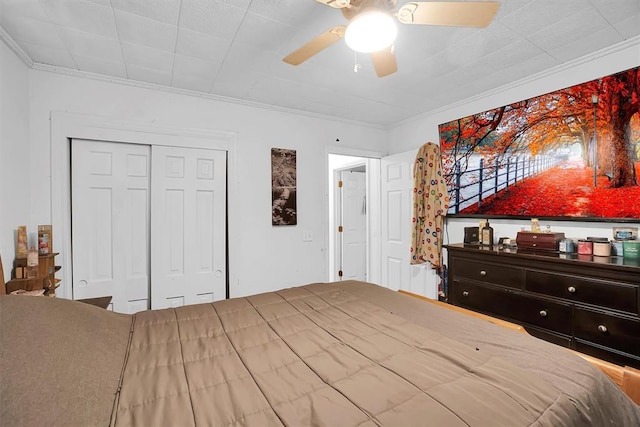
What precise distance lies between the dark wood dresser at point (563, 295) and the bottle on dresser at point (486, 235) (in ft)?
0.69

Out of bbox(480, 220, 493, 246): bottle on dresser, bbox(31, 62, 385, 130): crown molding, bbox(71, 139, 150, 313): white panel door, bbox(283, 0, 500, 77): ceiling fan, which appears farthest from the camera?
bbox(480, 220, 493, 246): bottle on dresser

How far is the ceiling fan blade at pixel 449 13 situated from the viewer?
3.96 feet

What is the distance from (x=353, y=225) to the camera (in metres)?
4.91

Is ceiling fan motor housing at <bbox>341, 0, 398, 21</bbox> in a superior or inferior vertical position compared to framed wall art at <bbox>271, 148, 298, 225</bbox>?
superior

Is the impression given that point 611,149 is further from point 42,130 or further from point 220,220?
point 42,130

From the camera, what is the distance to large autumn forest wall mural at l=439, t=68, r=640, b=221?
199 cm

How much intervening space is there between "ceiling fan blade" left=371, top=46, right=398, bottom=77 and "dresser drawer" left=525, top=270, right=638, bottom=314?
5.69ft

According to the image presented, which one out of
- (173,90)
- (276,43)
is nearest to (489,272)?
(276,43)

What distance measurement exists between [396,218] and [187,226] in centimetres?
241

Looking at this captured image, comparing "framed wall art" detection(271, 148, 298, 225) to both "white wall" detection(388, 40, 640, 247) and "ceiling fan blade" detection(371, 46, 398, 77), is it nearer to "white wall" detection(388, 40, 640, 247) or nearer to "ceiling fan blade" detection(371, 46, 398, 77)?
"white wall" detection(388, 40, 640, 247)

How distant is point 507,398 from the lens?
795 mm

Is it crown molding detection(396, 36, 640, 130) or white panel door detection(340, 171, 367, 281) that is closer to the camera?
crown molding detection(396, 36, 640, 130)

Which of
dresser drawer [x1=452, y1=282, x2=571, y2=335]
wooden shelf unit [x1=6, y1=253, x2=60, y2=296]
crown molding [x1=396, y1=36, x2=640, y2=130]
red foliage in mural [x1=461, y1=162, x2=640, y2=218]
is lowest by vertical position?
dresser drawer [x1=452, y1=282, x2=571, y2=335]

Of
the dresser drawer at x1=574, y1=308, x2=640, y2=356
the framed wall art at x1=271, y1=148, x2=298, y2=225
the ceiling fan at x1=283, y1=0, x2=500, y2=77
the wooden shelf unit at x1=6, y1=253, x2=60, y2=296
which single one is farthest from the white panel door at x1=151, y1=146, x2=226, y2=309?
the dresser drawer at x1=574, y1=308, x2=640, y2=356
